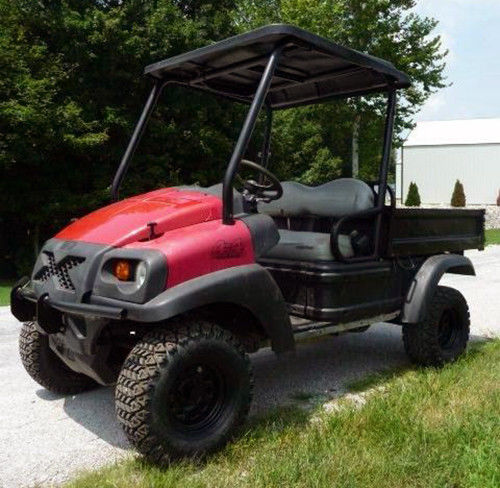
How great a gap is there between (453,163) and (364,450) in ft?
129

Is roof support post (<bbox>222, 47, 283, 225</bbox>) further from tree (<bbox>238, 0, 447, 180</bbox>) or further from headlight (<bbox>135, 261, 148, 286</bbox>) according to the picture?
tree (<bbox>238, 0, 447, 180</bbox>)

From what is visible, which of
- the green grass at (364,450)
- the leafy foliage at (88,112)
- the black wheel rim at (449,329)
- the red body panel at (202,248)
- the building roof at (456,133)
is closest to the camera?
the green grass at (364,450)

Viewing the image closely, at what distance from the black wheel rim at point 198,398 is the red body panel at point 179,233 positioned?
496 mm

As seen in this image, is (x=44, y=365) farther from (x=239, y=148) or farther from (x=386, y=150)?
(x=386, y=150)

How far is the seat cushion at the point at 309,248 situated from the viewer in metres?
4.12

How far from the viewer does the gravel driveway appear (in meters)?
3.17

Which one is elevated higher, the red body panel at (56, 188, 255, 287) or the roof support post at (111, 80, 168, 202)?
the roof support post at (111, 80, 168, 202)

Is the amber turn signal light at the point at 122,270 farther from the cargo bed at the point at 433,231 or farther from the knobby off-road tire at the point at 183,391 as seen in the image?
the cargo bed at the point at 433,231

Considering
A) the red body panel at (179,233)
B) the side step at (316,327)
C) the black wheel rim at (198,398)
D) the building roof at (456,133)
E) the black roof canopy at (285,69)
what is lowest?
the black wheel rim at (198,398)

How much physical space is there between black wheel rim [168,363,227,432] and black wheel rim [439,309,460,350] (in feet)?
7.53

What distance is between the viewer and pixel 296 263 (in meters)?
4.11

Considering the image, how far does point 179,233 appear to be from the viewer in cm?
324

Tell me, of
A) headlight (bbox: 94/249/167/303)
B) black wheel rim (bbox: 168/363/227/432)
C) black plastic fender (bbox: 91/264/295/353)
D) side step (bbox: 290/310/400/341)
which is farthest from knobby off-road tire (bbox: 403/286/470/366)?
headlight (bbox: 94/249/167/303)

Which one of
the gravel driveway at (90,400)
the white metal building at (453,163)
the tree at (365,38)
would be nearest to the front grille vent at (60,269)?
the gravel driveway at (90,400)
